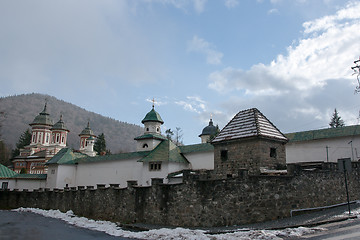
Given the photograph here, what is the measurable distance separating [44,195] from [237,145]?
71.8ft

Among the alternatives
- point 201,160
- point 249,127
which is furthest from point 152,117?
point 249,127

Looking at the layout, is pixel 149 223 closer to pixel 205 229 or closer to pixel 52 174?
pixel 205 229

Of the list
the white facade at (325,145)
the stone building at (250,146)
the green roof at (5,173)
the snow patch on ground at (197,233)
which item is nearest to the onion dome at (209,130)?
the white facade at (325,145)

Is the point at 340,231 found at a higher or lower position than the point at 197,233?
higher

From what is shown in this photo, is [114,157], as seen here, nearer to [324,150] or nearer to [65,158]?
[65,158]

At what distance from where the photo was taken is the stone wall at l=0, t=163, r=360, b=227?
14930mm

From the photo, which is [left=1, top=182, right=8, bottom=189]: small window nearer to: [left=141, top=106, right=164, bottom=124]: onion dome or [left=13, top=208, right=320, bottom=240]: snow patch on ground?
[left=141, top=106, right=164, bottom=124]: onion dome

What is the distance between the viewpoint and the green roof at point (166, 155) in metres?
35.6

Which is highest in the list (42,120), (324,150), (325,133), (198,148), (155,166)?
(42,120)

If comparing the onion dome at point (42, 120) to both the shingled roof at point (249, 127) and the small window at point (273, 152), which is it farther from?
the small window at point (273, 152)

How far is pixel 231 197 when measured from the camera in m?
15.1

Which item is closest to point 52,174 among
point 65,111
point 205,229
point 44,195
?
point 44,195

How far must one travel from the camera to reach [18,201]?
1403 inches

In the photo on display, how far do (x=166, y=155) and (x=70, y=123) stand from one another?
148 metres
